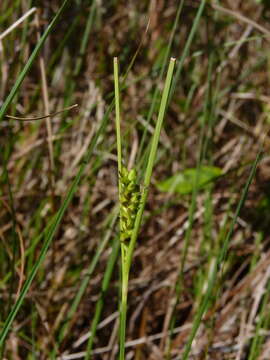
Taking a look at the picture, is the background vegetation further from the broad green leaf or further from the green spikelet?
the green spikelet

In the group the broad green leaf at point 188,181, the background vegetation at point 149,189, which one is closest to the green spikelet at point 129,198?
the background vegetation at point 149,189

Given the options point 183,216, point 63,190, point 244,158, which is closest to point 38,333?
point 63,190

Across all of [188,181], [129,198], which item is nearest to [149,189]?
[188,181]

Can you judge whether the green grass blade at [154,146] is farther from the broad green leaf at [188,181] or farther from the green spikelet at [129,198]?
the broad green leaf at [188,181]

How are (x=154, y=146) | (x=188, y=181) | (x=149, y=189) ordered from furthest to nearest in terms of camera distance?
(x=149, y=189) < (x=188, y=181) < (x=154, y=146)

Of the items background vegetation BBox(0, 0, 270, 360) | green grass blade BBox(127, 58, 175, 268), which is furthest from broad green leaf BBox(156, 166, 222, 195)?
green grass blade BBox(127, 58, 175, 268)

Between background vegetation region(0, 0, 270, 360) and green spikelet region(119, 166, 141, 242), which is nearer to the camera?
green spikelet region(119, 166, 141, 242)

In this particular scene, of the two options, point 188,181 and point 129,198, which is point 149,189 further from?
point 129,198

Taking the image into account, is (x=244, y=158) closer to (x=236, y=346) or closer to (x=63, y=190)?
(x=63, y=190)
